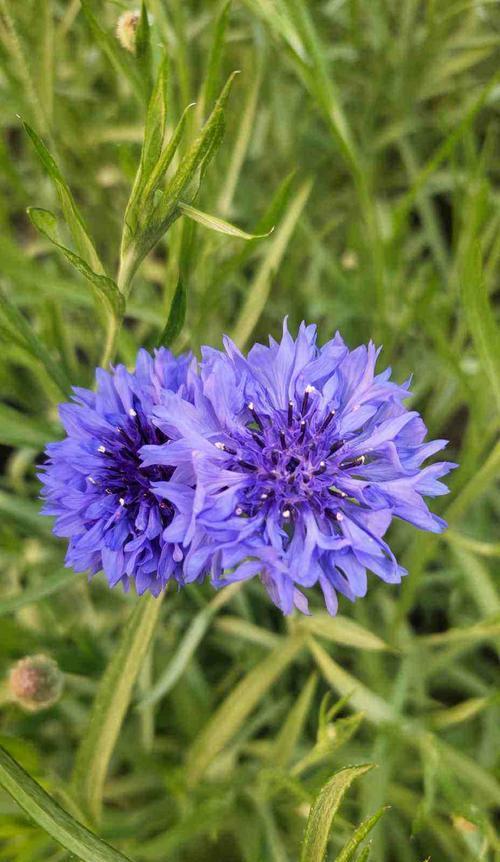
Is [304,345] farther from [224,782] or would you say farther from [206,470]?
[224,782]

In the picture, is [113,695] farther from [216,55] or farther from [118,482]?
[216,55]

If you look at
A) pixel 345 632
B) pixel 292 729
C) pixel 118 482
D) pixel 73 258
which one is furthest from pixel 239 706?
pixel 73 258

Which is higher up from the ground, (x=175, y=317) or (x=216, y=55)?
(x=216, y=55)

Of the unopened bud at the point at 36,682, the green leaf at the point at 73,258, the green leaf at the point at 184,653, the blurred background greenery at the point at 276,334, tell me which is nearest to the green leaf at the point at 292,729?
the blurred background greenery at the point at 276,334

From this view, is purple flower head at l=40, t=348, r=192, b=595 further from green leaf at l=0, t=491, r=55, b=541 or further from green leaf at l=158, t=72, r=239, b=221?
green leaf at l=0, t=491, r=55, b=541

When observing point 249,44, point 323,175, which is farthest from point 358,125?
point 249,44

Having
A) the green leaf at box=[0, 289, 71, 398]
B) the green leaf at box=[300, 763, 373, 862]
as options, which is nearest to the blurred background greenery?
the green leaf at box=[0, 289, 71, 398]

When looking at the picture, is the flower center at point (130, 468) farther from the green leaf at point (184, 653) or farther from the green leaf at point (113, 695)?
the green leaf at point (184, 653)
